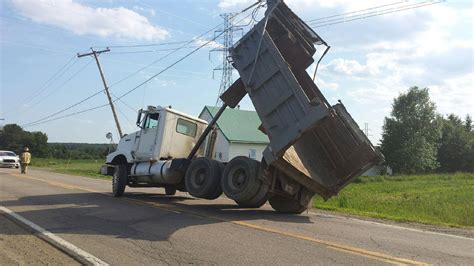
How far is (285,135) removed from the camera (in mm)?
10398

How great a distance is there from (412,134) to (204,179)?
222 ft

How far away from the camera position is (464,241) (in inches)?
347

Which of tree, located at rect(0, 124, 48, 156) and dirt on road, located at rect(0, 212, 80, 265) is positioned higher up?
tree, located at rect(0, 124, 48, 156)

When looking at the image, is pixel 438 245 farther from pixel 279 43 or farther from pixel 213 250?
pixel 279 43

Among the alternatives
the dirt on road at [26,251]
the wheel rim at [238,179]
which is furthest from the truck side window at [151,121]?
the dirt on road at [26,251]

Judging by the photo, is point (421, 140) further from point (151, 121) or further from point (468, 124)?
point (151, 121)

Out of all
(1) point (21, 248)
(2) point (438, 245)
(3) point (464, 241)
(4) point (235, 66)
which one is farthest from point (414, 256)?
(4) point (235, 66)

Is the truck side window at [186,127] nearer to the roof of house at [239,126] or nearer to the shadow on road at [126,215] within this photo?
the shadow on road at [126,215]

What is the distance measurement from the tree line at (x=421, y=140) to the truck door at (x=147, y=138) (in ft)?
199

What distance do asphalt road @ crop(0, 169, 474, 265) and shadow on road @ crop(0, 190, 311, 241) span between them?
0.06ft

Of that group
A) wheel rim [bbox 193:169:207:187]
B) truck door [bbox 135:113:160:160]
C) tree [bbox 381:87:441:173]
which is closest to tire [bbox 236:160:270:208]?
→ wheel rim [bbox 193:169:207:187]

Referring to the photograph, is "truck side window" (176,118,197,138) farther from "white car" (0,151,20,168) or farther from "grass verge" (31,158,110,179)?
"white car" (0,151,20,168)

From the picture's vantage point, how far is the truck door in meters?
15.3

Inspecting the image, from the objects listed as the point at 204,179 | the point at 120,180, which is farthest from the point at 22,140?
the point at 204,179
